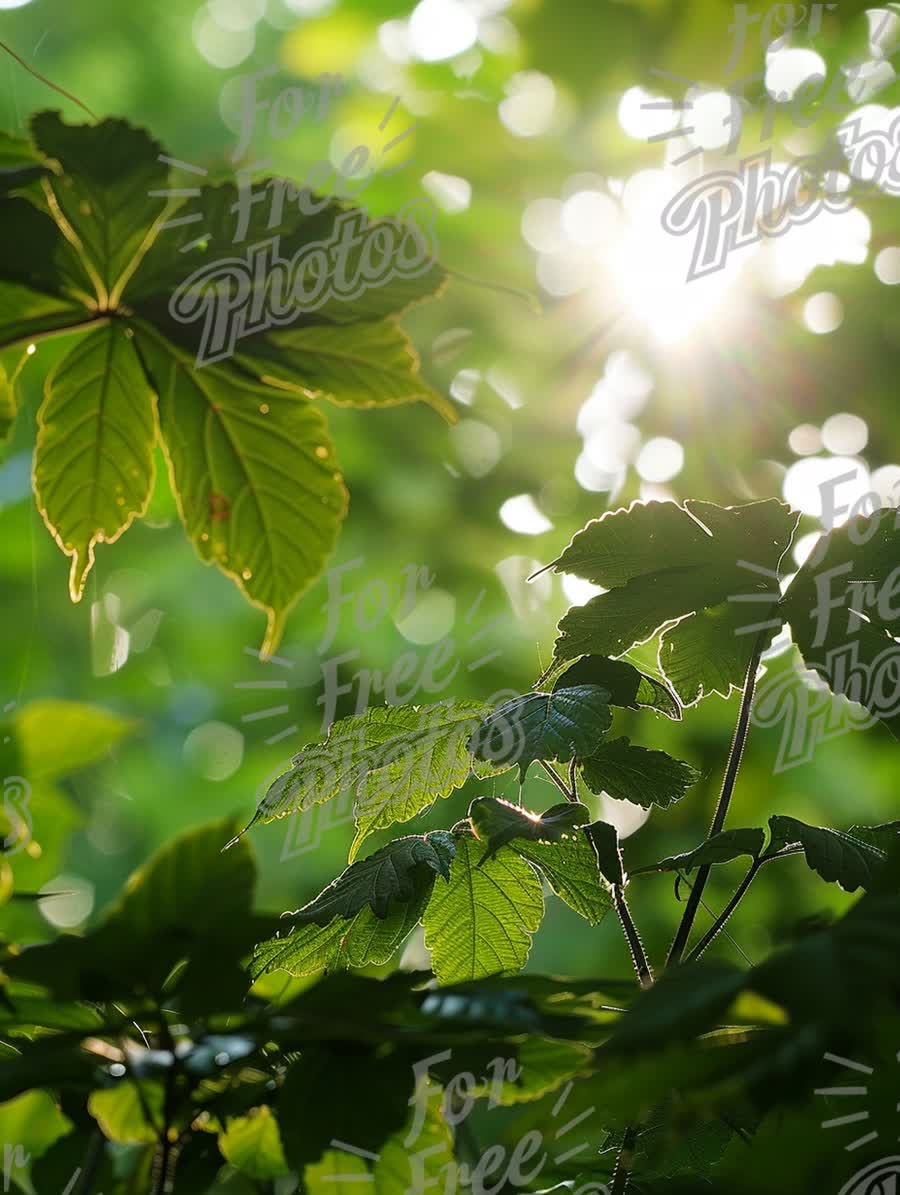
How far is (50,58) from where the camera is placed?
2.20 metres

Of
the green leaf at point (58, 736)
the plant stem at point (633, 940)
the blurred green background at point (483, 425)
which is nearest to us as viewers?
the green leaf at point (58, 736)

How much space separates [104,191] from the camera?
18.9 inches

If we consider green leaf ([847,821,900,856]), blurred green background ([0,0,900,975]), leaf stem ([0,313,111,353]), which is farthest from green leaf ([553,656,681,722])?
blurred green background ([0,0,900,975])

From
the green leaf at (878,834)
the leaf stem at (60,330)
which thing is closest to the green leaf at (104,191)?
the leaf stem at (60,330)

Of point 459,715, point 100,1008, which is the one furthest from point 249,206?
point 100,1008

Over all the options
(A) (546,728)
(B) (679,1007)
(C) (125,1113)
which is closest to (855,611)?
(A) (546,728)

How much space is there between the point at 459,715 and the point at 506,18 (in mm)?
1850

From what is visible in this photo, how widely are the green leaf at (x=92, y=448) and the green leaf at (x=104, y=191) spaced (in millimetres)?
34

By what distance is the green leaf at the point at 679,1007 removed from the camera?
223 millimetres

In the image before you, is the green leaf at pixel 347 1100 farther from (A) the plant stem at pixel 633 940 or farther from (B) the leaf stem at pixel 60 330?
(B) the leaf stem at pixel 60 330

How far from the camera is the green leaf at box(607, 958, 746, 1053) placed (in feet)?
0.73

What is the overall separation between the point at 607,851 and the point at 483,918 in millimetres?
107

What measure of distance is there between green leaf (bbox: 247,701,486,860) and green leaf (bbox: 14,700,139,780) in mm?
153

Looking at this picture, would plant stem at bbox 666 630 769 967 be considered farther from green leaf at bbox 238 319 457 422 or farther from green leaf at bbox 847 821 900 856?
green leaf at bbox 238 319 457 422
